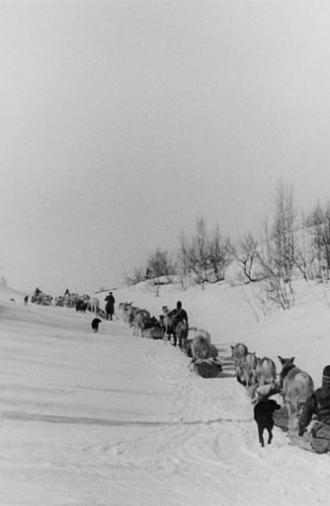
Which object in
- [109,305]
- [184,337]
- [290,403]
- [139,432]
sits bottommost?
[139,432]

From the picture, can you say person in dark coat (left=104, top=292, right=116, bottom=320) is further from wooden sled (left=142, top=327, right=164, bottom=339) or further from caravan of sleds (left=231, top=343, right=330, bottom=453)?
caravan of sleds (left=231, top=343, right=330, bottom=453)

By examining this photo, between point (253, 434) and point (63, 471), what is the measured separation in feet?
11.2

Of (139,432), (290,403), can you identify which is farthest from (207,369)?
(139,432)

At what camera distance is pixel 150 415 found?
9109 millimetres

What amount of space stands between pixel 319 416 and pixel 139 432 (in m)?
2.76

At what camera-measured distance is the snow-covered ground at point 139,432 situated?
5434 millimetres

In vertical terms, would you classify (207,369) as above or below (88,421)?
above

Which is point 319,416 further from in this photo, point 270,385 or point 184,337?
point 184,337

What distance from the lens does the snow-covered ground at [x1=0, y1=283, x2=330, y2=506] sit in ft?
17.8

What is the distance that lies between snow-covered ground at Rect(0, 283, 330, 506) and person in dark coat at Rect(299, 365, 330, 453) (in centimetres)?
22

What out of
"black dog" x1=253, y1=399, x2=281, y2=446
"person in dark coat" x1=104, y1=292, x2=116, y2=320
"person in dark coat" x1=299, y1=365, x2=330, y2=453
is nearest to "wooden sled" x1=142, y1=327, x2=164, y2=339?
"person in dark coat" x1=104, y1=292, x2=116, y2=320

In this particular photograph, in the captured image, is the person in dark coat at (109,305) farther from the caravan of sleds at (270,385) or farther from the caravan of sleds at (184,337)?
the caravan of sleds at (270,385)

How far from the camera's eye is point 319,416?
7.15 m

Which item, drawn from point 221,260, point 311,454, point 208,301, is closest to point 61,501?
point 311,454
